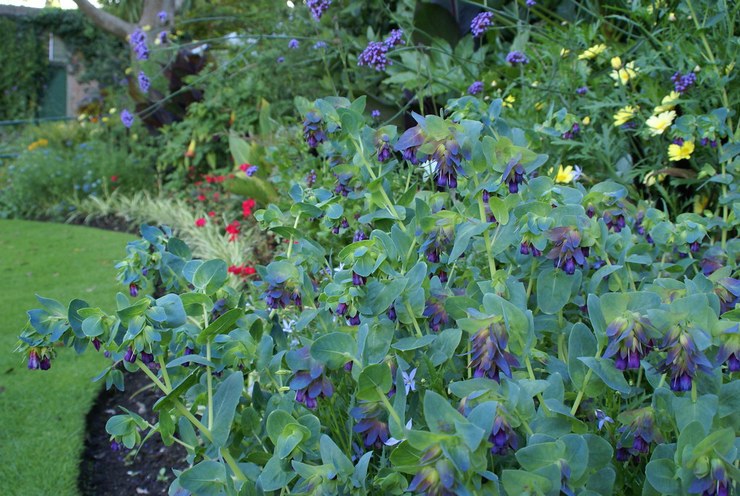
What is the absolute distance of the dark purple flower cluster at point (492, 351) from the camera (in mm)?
933

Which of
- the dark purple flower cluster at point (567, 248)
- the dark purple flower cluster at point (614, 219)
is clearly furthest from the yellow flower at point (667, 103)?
the dark purple flower cluster at point (567, 248)

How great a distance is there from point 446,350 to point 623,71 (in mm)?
1921

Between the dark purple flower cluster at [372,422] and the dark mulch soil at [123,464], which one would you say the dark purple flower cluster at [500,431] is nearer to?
the dark purple flower cluster at [372,422]

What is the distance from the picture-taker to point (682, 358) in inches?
34.9

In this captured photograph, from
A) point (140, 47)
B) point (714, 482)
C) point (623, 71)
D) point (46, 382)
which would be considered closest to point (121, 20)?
point (140, 47)

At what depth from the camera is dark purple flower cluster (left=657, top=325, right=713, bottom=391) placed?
2.88 ft

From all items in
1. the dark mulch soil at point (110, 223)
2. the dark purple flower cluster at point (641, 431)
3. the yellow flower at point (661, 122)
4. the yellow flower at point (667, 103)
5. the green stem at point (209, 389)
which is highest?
the yellow flower at point (667, 103)

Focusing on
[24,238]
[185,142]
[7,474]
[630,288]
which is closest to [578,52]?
[630,288]

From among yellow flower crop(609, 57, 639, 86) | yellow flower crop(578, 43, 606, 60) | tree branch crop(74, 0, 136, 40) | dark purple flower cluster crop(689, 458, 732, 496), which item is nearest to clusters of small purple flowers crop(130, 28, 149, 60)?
yellow flower crop(578, 43, 606, 60)

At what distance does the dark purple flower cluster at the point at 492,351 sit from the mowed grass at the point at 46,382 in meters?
0.95

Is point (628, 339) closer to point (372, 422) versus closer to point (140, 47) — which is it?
point (372, 422)

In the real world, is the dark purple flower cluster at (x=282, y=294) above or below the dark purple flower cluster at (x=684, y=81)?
below

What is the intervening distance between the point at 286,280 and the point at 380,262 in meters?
0.29

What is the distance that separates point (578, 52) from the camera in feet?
9.33
